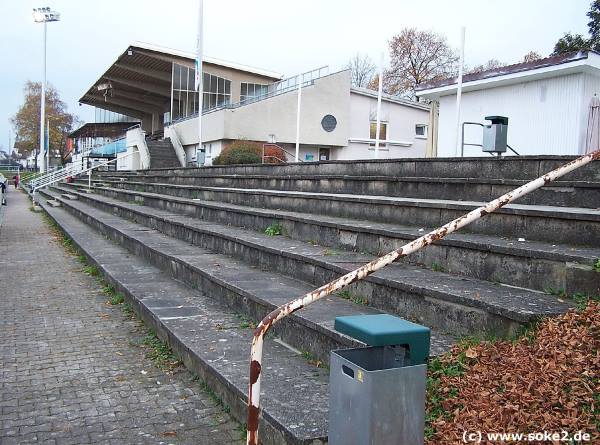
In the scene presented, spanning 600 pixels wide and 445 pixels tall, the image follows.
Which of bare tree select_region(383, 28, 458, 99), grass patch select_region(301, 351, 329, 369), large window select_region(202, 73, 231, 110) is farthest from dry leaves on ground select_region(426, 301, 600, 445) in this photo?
bare tree select_region(383, 28, 458, 99)

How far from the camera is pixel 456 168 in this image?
24.1 ft

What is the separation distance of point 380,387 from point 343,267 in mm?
2901

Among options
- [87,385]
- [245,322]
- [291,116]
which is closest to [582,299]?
[245,322]

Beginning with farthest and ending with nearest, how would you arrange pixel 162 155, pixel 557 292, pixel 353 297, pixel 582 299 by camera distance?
pixel 162 155, pixel 353 297, pixel 557 292, pixel 582 299

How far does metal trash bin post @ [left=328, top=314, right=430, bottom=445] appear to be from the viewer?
2473 millimetres

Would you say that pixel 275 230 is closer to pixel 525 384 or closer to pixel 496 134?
pixel 496 134

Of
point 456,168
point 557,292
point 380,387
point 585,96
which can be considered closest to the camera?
point 380,387

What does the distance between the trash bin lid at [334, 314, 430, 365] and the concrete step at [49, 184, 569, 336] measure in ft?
3.85

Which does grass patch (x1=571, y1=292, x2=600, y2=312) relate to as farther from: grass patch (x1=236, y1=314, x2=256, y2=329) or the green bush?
the green bush

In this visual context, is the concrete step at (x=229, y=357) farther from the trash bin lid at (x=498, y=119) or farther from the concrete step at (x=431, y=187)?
the trash bin lid at (x=498, y=119)

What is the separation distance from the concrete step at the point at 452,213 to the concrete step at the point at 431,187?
220 millimetres

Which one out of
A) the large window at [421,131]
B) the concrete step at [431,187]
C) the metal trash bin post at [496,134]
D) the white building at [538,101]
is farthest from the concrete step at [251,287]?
the large window at [421,131]

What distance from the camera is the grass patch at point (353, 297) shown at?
507 cm

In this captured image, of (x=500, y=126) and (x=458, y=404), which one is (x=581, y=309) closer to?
(x=458, y=404)
